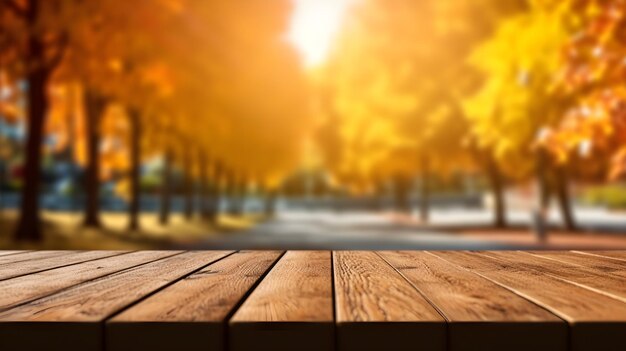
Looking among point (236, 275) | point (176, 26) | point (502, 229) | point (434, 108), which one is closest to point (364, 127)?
point (434, 108)

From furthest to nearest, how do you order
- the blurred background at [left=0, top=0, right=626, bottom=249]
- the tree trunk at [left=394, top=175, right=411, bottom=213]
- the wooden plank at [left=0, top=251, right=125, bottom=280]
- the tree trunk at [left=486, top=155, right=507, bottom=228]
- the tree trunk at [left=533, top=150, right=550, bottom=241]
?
the tree trunk at [left=394, top=175, right=411, bottom=213]
the tree trunk at [left=486, top=155, right=507, bottom=228]
the tree trunk at [left=533, top=150, right=550, bottom=241]
the blurred background at [left=0, top=0, right=626, bottom=249]
the wooden plank at [left=0, top=251, right=125, bottom=280]

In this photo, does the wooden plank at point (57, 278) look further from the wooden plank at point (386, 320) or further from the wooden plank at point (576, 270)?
the wooden plank at point (576, 270)

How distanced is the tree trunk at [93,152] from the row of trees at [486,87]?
1093 cm

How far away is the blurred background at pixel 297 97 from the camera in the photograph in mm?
13633

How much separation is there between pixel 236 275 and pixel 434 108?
25350 mm

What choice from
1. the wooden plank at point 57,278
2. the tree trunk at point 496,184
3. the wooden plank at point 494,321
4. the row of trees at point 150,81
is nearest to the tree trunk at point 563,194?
the tree trunk at point 496,184

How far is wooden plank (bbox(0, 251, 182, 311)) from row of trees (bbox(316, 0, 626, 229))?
6730mm

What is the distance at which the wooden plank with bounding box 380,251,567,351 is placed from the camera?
1.71 m

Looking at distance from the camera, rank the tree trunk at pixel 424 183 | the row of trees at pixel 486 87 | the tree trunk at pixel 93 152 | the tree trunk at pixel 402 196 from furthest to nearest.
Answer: the tree trunk at pixel 402 196, the tree trunk at pixel 424 183, the tree trunk at pixel 93 152, the row of trees at pixel 486 87

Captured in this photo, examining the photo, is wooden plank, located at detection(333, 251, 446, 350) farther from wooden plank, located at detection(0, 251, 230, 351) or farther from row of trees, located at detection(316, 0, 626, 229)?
row of trees, located at detection(316, 0, 626, 229)

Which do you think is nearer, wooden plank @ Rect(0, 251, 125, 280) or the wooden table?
the wooden table

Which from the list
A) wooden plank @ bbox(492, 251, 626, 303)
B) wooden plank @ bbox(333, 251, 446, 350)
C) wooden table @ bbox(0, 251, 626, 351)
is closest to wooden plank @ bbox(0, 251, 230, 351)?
wooden table @ bbox(0, 251, 626, 351)

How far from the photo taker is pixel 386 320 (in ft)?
5.69
